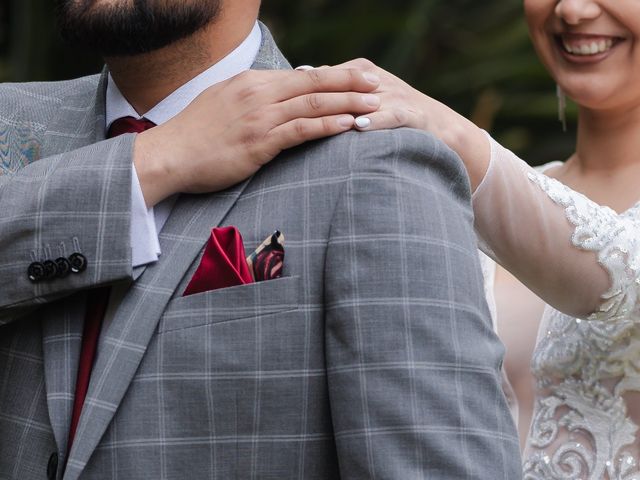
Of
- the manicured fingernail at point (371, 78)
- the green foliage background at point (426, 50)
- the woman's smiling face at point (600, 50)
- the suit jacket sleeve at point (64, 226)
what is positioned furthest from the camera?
the green foliage background at point (426, 50)

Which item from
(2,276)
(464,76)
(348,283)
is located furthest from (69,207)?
(464,76)

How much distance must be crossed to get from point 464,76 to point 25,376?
4.36 metres

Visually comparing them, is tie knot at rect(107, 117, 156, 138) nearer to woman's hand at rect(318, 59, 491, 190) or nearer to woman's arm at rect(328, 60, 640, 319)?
woman's hand at rect(318, 59, 491, 190)

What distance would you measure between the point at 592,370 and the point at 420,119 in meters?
1.02

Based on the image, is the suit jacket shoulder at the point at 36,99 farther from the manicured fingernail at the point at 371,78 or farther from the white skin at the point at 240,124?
the manicured fingernail at the point at 371,78

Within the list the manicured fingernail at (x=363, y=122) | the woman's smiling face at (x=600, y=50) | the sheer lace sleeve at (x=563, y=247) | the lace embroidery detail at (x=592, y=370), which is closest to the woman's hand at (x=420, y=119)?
the manicured fingernail at (x=363, y=122)

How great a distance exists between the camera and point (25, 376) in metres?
1.85

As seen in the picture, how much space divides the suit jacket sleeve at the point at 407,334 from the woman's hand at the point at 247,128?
86mm

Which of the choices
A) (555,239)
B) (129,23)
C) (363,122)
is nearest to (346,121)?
(363,122)

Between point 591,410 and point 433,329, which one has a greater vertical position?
point 433,329

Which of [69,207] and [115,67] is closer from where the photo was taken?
[69,207]

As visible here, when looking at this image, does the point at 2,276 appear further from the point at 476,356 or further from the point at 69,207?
the point at 476,356

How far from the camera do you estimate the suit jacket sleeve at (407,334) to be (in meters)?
1.71

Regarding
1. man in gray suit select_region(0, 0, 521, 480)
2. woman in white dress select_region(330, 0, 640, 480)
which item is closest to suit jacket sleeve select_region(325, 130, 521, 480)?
man in gray suit select_region(0, 0, 521, 480)
